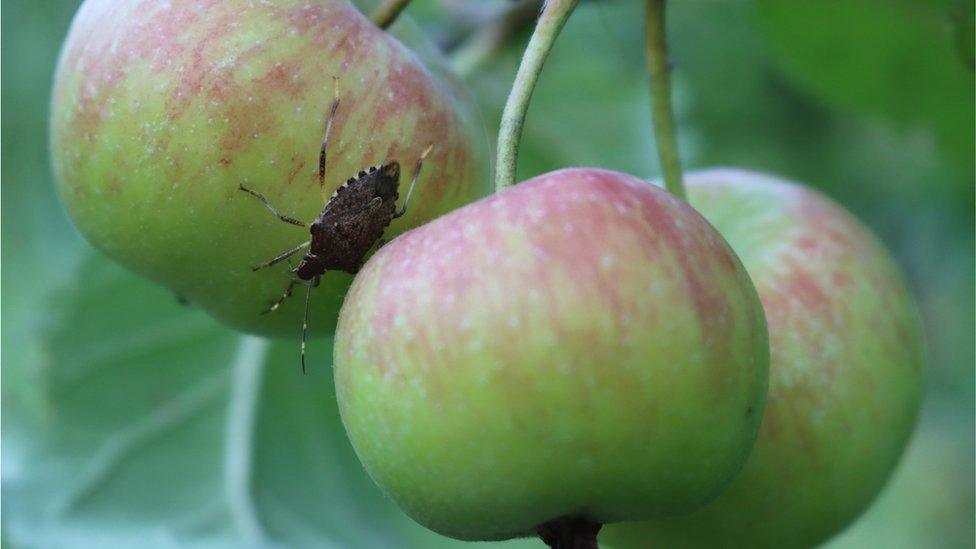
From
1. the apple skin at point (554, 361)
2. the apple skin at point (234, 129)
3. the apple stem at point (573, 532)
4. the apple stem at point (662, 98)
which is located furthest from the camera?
the apple stem at point (662, 98)

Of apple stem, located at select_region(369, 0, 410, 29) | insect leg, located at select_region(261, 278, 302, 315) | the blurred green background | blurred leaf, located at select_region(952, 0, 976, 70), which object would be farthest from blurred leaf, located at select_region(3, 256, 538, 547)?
blurred leaf, located at select_region(952, 0, 976, 70)

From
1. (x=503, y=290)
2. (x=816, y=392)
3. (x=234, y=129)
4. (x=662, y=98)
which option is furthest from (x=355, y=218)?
(x=816, y=392)

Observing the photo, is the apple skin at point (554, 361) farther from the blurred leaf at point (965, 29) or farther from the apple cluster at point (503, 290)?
the blurred leaf at point (965, 29)

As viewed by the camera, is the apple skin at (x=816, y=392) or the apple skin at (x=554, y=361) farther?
the apple skin at (x=816, y=392)

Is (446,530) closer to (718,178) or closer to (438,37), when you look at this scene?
(718,178)

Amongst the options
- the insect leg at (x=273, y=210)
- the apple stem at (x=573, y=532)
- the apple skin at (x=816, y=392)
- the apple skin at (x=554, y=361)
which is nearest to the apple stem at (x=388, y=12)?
the insect leg at (x=273, y=210)

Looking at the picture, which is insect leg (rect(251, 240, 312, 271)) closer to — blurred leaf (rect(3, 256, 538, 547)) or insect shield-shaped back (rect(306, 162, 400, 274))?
insect shield-shaped back (rect(306, 162, 400, 274))

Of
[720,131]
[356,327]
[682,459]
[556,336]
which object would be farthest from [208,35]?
[720,131]
